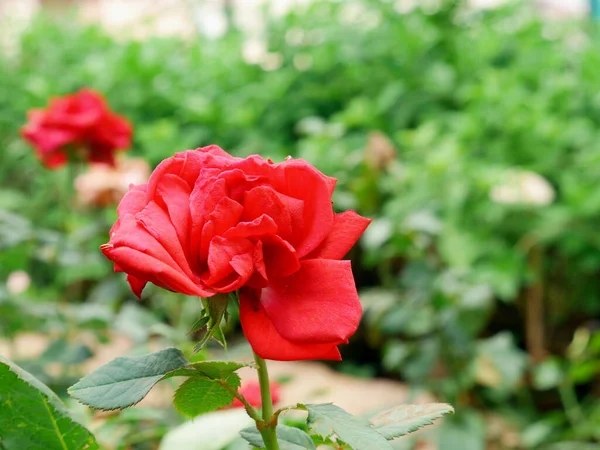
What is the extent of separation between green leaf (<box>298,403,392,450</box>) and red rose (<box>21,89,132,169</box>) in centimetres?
100

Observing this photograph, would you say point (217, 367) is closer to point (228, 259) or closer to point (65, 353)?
point (228, 259)

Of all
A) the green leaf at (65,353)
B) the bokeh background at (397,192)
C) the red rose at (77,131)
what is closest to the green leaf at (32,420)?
the bokeh background at (397,192)

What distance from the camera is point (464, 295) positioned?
1.36 m

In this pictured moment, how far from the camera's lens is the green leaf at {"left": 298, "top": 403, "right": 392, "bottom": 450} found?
13.3 inches

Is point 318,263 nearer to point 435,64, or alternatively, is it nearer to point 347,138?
point 347,138

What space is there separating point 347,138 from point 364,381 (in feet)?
2.48

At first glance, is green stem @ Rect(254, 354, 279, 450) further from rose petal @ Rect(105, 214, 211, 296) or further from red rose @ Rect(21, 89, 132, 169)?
red rose @ Rect(21, 89, 132, 169)

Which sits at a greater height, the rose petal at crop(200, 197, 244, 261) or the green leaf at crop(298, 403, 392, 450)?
the rose petal at crop(200, 197, 244, 261)

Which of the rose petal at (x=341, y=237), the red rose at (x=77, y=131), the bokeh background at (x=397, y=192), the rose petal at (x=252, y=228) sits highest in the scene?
the rose petal at (x=252, y=228)

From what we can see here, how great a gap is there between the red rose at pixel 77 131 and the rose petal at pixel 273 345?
3.24 feet

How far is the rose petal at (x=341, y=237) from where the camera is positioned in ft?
1.25

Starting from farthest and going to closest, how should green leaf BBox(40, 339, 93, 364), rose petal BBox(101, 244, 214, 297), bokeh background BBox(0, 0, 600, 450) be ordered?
bokeh background BBox(0, 0, 600, 450) < green leaf BBox(40, 339, 93, 364) < rose petal BBox(101, 244, 214, 297)

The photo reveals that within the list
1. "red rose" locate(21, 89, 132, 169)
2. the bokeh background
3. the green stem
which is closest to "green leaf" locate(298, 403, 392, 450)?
the green stem

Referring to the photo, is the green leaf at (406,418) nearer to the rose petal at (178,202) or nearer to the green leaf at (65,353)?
the rose petal at (178,202)
